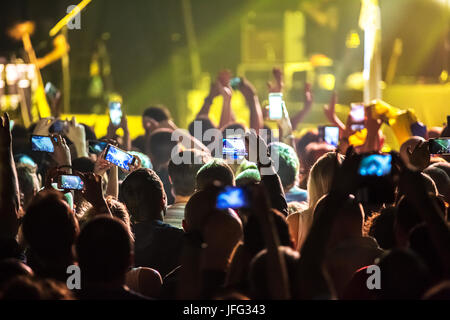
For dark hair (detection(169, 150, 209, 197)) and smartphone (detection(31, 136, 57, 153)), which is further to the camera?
smartphone (detection(31, 136, 57, 153))

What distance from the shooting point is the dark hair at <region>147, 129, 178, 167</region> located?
5.48 metres

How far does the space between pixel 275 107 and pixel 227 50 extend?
35.9 ft

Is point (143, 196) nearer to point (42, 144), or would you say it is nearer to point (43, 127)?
point (42, 144)

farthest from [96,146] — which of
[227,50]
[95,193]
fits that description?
[227,50]

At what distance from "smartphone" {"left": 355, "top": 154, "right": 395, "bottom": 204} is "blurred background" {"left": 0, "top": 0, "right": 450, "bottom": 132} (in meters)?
7.56

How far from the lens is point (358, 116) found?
6.04 m

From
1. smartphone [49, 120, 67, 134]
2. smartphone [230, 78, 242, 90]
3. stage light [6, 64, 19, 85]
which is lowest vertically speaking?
smartphone [49, 120, 67, 134]

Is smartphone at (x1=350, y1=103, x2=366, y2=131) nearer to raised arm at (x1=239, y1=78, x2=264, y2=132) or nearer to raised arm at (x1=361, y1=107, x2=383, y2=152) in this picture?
raised arm at (x1=361, y1=107, x2=383, y2=152)

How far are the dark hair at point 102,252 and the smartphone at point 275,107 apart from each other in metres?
3.42

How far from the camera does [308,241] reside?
2217 mm

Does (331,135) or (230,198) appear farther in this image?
(331,135)

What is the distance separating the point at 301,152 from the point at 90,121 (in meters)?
5.46

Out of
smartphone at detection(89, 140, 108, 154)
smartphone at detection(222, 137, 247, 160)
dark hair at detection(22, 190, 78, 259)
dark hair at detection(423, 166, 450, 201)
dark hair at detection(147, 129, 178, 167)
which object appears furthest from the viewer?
dark hair at detection(147, 129, 178, 167)

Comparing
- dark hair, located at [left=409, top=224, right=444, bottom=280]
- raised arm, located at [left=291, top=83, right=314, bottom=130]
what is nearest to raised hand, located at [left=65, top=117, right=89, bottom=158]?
raised arm, located at [left=291, top=83, right=314, bottom=130]
